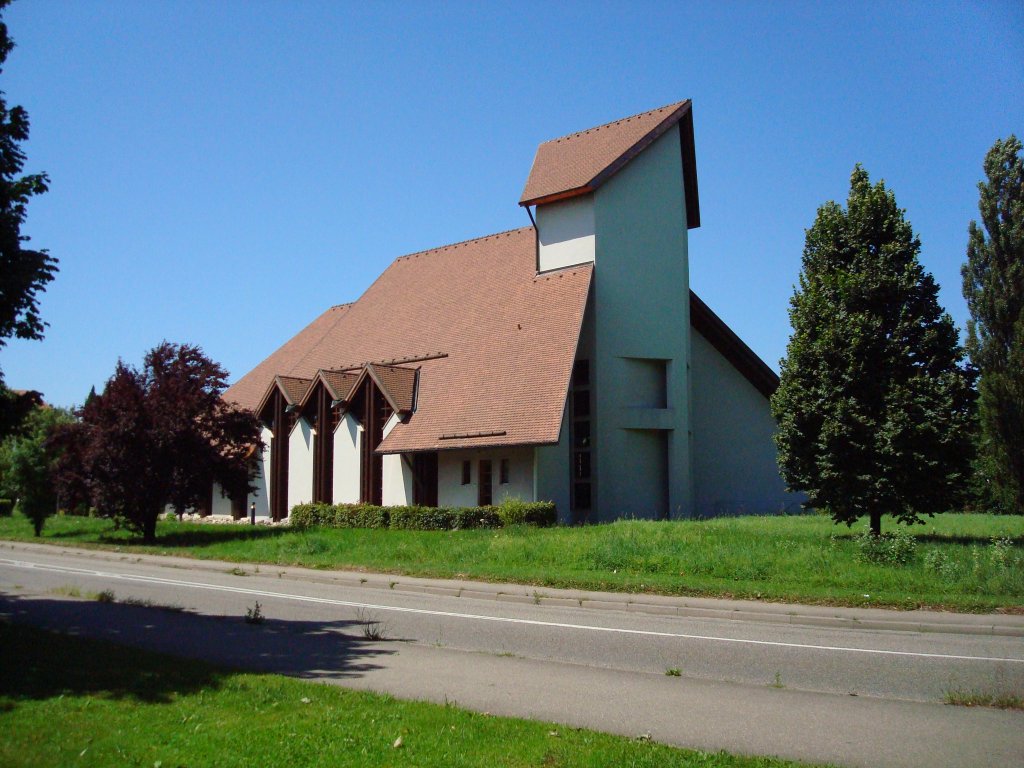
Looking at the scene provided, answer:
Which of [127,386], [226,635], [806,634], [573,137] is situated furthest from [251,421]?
[806,634]

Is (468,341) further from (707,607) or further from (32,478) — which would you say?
(707,607)

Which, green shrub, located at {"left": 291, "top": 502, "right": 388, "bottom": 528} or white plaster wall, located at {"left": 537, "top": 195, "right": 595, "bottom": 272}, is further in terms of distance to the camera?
white plaster wall, located at {"left": 537, "top": 195, "right": 595, "bottom": 272}

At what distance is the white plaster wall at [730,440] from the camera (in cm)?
3591

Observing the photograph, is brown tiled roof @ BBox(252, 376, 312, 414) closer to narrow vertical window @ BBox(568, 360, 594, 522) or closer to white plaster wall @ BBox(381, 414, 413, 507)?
white plaster wall @ BBox(381, 414, 413, 507)

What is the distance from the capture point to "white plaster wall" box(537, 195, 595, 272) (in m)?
32.2

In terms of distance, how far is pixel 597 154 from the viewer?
33281mm

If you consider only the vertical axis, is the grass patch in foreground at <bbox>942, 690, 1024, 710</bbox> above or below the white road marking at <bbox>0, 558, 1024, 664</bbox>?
above

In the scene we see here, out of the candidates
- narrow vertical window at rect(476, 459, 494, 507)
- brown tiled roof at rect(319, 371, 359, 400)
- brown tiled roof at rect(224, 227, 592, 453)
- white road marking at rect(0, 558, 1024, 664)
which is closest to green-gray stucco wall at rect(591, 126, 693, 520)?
brown tiled roof at rect(224, 227, 592, 453)

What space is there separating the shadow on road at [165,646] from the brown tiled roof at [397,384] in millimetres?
17340

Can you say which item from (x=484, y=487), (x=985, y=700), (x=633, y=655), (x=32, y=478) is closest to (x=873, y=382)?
(x=633, y=655)

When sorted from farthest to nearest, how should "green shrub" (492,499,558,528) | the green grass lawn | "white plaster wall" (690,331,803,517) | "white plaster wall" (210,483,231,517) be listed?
1. "white plaster wall" (210,483,231,517)
2. "white plaster wall" (690,331,803,517)
3. "green shrub" (492,499,558,528)
4. the green grass lawn

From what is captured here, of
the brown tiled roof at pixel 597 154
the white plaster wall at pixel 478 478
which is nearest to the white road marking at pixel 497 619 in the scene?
the white plaster wall at pixel 478 478

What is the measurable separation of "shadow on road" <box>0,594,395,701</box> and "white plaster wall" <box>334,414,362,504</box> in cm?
1821

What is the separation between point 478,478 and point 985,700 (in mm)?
23016
